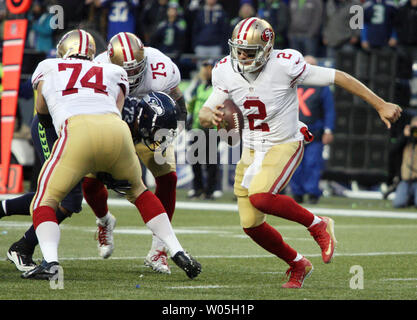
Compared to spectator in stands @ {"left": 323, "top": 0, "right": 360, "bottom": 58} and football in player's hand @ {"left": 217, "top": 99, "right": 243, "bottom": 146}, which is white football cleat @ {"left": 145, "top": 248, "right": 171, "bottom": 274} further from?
spectator in stands @ {"left": 323, "top": 0, "right": 360, "bottom": 58}

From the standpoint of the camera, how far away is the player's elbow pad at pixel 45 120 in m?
6.54

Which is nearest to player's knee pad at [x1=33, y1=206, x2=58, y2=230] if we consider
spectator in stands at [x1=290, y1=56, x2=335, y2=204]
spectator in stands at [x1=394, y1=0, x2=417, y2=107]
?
spectator in stands at [x1=290, y1=56, x2=335, y2=204]

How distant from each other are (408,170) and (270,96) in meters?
8.11

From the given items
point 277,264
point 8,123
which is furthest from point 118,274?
point 8,123

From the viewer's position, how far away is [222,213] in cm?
1266

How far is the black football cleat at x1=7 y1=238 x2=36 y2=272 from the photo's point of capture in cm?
700

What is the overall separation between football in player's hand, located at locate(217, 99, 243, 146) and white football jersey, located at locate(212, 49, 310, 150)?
4 centimetres

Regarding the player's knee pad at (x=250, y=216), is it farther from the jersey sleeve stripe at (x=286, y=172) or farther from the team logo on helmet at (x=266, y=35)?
the team logo on helmet at (x=266, y=35)

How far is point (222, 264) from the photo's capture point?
7691 mm

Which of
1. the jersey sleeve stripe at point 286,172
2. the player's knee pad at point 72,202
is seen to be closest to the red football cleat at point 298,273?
the jersey sleeve stripe at point 286,172

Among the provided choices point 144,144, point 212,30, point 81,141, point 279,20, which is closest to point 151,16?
point 212,30

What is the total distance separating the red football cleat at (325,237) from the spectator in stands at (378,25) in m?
9.54

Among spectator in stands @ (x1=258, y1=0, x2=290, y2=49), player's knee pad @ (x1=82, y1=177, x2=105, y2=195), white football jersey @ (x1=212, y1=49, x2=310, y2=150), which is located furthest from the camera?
spectator in stands @ (x1=258, y1=0, x2=290, y2=49)
